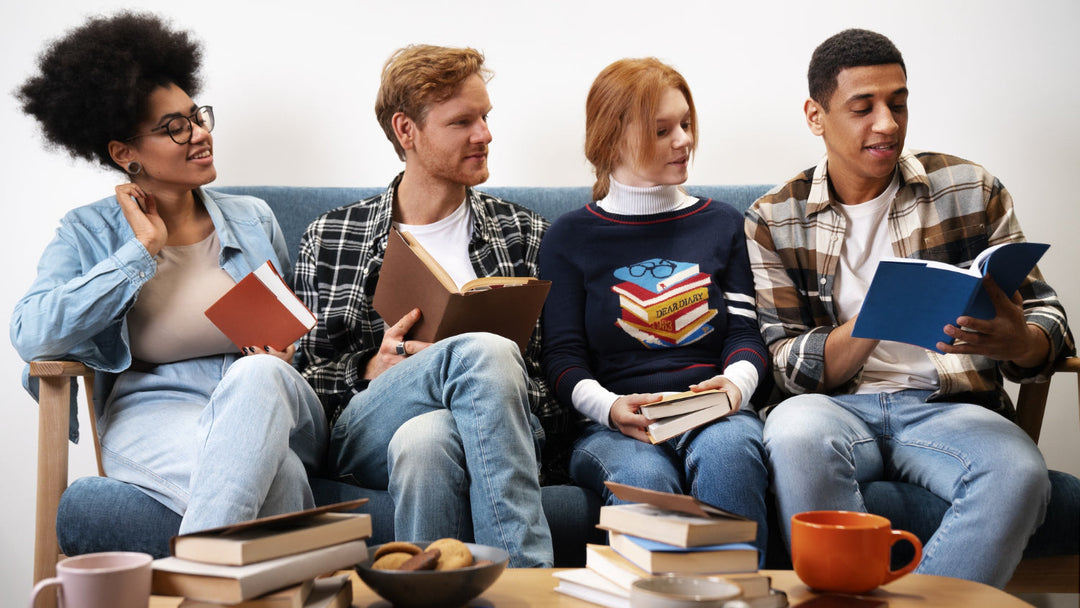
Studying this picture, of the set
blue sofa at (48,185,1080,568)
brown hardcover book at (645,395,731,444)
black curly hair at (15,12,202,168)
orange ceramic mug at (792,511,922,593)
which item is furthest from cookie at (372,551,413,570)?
black curly hair at (15,12,202,168)

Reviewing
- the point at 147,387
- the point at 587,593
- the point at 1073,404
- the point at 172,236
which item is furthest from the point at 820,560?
the point at 1073,404

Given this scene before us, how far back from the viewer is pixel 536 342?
2.11 meters

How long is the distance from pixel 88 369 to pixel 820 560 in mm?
1462

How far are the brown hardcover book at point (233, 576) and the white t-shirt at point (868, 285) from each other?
52.8 inches

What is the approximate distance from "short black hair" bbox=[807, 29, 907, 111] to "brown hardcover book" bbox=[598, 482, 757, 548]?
4.12 feet

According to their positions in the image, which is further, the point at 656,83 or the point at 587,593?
the point at 656,83

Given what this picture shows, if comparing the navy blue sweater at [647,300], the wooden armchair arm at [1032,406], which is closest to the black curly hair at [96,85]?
the navy blue sweater at [647,300]

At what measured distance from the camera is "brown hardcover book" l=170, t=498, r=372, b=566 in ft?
2.92

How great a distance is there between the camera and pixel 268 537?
0.91m

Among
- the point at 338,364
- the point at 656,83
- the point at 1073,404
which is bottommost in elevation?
the point at 1073,404

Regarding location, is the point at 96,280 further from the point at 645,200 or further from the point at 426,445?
the point at 645,200

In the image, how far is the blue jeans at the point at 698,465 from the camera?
1664 millimetres

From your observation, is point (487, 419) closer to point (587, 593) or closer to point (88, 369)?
point (587, 593)

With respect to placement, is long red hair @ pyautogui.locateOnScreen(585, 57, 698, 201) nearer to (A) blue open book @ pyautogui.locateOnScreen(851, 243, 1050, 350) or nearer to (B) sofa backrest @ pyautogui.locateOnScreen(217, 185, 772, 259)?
(B) sofa backrest @ pyautogui.locateOnScreen(217, 185, 772, 259)
